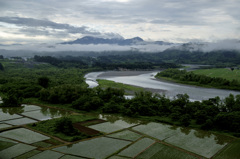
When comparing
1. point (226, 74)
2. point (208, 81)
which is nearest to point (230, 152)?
point (208, 81)

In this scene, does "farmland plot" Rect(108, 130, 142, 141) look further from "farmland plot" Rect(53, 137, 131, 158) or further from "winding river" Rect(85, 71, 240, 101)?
"winding river" Rect(85, 71, 240, 101)

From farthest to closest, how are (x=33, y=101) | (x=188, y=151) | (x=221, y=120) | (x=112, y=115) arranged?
(x=33, y=101) → (x=112, y=115) → (x=221, y=120) → (x=188, y=151)

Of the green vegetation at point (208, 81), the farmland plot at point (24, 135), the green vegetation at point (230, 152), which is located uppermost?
the green vegetation at point (208, 81)

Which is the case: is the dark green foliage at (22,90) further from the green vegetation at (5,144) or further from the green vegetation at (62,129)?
the green vegetation at (5,144)

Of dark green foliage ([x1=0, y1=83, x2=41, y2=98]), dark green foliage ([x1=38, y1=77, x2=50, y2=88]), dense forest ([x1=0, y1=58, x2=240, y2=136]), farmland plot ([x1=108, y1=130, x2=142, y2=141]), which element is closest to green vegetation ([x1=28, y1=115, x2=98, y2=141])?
farmland plot ([x1=108, y1=130, x2=142, y2=141])

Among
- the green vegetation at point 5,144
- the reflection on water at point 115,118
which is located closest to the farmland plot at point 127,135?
the reflection on water at point 115,118

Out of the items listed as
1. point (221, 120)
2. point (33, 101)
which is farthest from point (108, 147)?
point (33, 101)

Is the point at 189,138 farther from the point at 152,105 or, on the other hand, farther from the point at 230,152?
the point at 152,105

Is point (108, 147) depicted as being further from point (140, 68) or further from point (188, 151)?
point (140, 68)
